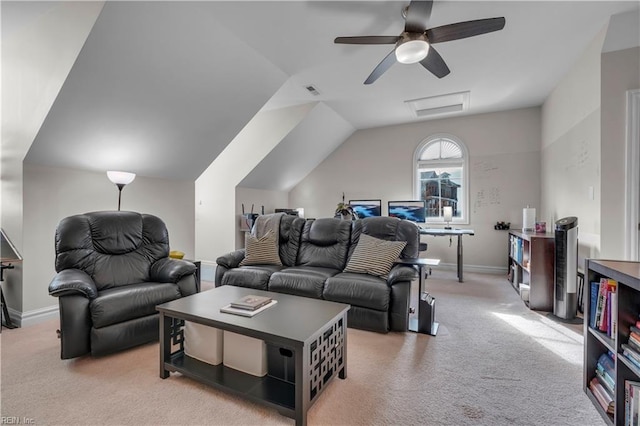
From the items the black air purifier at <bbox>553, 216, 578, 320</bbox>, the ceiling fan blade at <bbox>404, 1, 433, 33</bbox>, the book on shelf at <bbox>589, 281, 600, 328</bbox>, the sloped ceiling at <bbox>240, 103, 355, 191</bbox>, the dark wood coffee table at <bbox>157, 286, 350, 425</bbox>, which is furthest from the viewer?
the sloped ceiling at <bbox>240, 103, 355, 191</bbox>

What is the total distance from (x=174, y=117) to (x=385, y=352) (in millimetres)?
3262

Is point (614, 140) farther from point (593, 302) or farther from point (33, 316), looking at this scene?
point (33, 316)

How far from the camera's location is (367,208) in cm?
564

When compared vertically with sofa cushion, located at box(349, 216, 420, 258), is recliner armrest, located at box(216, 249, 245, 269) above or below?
below

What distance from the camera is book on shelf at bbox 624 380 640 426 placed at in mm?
1309

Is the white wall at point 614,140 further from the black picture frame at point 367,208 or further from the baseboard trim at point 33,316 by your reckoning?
the baseboard trim at point 33,316

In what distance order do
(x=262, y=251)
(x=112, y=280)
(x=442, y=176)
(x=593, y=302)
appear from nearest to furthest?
(x=593, y=302) < (x=112, y=280) < (x=262, y=251) < (x=442, y=176)

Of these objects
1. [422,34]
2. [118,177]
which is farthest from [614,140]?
[118,177]

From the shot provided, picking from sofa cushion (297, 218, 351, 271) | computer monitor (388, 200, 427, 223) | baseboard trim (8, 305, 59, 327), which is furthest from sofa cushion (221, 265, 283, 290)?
computer monitor (388, 200, 427, 223)

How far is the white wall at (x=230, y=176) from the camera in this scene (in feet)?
16.1

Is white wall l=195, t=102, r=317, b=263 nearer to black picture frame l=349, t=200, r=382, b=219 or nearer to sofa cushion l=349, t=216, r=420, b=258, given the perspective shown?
black picture frame l=349, t=200, r=382, b=219

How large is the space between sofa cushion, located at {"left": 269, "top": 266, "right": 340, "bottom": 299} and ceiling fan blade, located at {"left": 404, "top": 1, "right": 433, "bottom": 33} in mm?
2208

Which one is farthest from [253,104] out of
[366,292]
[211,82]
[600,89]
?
[600,89]

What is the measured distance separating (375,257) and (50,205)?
333 centimetres
